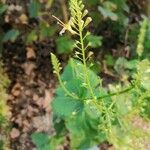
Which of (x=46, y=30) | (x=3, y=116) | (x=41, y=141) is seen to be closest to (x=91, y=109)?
(x=41, y=141)

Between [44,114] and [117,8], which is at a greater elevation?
[117,8]

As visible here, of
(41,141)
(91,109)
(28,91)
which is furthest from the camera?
(28,91)

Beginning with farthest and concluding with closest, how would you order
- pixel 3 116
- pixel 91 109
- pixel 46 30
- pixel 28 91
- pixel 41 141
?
pixel 28 91, pixel 46 30, pixel 3 116, pixel 41 141, pixel 91 109

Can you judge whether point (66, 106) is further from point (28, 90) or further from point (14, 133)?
point (28, 90)

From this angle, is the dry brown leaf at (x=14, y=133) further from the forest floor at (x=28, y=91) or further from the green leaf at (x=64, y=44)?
the green leaf at (x=64, y=44)

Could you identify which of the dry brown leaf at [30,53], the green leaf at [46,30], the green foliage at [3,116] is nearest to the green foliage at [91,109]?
the green foliage at [3,116]

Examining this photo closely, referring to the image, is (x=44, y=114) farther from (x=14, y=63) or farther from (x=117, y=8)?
(x=117, y=8)

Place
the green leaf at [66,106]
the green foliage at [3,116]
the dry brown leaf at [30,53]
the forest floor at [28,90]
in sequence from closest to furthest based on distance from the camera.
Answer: the green leaf at [66,106] → the green foliage at [3,116] → the forest floor at [28,90] → the dry brown leaf at [30,53]

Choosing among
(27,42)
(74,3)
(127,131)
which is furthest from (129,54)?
(74,3)
